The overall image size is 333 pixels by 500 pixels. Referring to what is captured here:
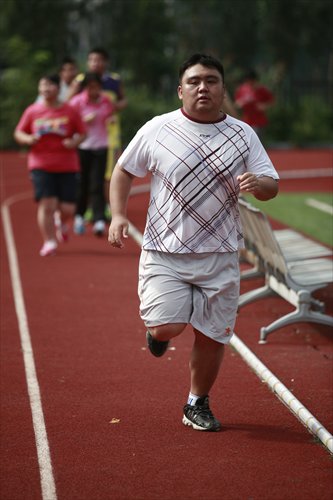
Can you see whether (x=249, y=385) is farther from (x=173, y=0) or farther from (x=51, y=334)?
(x=173, y=0)

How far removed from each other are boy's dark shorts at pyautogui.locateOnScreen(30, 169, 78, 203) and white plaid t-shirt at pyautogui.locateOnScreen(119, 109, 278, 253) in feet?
23.4

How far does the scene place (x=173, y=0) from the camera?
52469 mm

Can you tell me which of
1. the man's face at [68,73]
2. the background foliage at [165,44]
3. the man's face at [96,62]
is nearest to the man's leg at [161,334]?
the man's face at [96,62]

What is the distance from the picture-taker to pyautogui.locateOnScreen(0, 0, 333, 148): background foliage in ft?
113

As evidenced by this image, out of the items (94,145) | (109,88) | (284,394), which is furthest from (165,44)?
(284,394)

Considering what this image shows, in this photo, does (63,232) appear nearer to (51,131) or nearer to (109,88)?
(51,131)

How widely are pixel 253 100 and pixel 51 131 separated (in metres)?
14.4

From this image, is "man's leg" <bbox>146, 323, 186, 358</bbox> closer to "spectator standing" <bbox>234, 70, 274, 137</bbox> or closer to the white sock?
the white sock

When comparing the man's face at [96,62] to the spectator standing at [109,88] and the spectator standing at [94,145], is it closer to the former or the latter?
the spectator standing at [109,88]

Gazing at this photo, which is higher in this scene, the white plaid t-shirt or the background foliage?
the white plaid t-shirt

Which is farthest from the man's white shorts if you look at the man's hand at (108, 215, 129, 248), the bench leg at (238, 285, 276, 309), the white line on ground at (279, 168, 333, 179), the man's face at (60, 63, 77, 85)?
the white line on ground at (279, 168, 333, 179)

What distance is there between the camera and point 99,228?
49.3ft

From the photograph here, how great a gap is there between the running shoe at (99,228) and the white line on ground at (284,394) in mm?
6206

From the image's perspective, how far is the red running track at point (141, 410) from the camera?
18.4 ft
